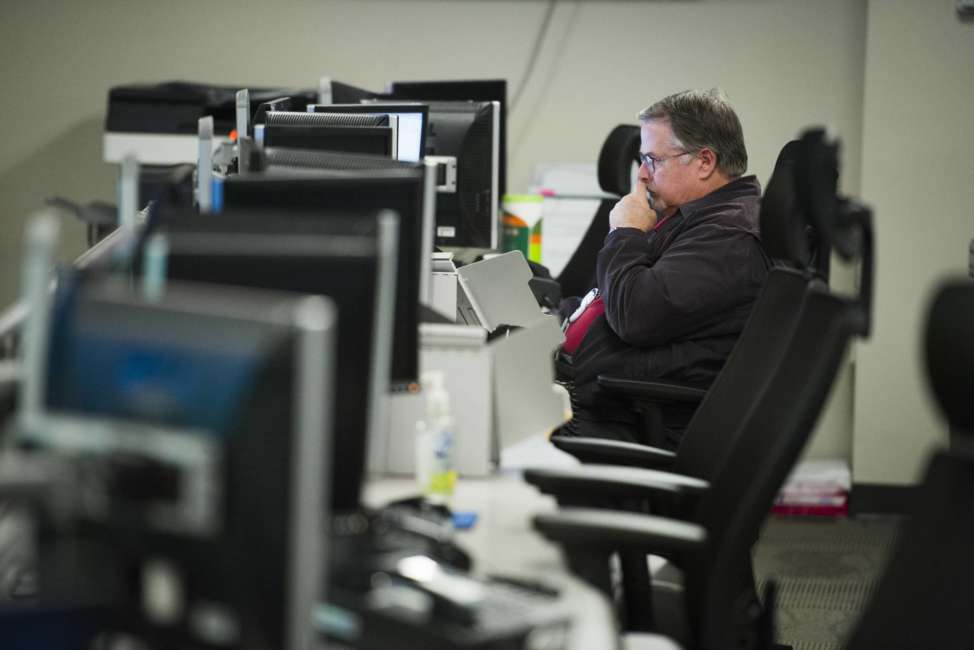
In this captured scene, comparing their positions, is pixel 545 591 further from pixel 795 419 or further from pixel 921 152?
pixel 921 152

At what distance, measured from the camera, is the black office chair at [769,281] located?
2057 millimetres

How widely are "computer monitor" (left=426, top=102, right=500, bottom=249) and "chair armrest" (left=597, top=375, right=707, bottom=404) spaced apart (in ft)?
3.60

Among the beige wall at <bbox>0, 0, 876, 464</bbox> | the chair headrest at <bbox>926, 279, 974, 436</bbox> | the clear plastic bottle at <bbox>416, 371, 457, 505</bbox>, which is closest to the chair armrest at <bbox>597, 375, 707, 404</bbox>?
the clear plastic bottle at <bbox>416, 371, 457, 505</bbox>

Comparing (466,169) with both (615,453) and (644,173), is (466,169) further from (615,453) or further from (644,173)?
(615,453)

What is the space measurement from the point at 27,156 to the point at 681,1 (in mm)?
2883

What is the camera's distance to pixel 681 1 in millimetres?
5211

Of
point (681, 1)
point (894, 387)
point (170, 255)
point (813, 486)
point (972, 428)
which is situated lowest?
point (813, 486)

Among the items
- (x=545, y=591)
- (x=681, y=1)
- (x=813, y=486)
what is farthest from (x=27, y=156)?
(x=545, y=591)

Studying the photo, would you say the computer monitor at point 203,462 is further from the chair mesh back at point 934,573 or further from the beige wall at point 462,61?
the beige wall at point 462,61

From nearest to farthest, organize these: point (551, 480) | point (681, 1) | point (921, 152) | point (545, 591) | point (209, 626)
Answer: point (209, 626), point (545, 591), point (551, 480), point (921, 152), point (681, 1)

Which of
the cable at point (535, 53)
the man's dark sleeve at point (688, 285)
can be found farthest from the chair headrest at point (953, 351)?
the cable at point (535, 53)

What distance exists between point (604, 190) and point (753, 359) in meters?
1.58

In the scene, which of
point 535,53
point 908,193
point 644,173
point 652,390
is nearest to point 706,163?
point 644,173

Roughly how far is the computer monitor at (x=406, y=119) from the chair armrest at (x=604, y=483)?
53.9 inches
